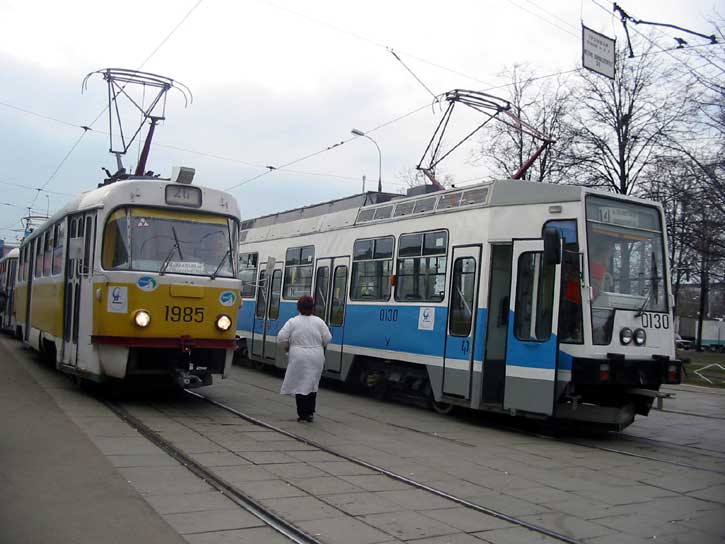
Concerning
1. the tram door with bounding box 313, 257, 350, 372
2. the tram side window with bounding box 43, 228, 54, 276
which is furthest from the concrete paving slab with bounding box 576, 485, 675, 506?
the tram side window with bounding box 43, 228, 54, 276

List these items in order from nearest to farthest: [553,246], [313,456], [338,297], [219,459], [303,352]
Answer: [219,459]
[313,456]
[553,246]
[303,352]
[338,297]

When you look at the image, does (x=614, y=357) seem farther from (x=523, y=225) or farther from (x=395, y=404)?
(x=395, y=404)

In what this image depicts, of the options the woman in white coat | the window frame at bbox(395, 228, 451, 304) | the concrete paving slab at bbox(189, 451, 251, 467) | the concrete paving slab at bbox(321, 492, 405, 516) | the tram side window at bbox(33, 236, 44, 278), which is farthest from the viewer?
the tram side window at bbox(33, 236, 44, 278)

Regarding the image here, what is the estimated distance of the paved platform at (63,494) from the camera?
5156 mm

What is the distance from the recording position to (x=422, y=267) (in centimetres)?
1266

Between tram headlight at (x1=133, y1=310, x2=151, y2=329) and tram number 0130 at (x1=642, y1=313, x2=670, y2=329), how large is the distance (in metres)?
6.58

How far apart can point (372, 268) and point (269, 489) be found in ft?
25.7

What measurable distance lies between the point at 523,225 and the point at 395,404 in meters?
4.45

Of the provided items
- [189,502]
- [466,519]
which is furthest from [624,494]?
[189,502]

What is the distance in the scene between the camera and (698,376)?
87.6 ft

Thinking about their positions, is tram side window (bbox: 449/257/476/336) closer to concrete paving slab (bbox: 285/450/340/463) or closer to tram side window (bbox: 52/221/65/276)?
concrete paving slab (bbox: 285/450/340/463)

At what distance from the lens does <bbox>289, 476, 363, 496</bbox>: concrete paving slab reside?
665 cm

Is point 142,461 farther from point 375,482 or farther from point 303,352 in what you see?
point 303,352

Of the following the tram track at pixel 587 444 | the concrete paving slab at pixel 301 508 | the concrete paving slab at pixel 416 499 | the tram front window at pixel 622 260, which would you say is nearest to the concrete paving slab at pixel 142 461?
the concrete paving slab at pixel 301 508
